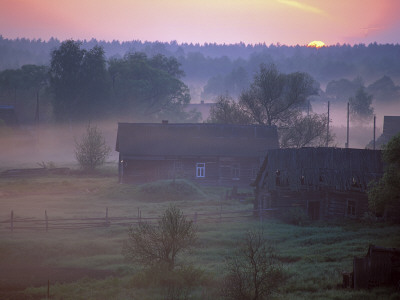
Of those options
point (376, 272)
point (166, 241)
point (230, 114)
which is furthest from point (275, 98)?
point (376, 272)

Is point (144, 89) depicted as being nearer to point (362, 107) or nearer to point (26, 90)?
point (26, 90)

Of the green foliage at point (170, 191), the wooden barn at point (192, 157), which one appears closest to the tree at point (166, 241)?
the green foliage at point (170, 191)

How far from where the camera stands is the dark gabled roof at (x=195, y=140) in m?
47.4

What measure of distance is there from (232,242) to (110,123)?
65.0 m

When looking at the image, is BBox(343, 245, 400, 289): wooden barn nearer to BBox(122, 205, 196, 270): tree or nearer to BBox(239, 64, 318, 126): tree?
BBox(122, 205, 196, 270): tree

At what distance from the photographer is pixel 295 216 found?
28906mm

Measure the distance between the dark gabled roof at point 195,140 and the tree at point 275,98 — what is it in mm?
8330

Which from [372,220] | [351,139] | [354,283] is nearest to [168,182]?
[372,220]

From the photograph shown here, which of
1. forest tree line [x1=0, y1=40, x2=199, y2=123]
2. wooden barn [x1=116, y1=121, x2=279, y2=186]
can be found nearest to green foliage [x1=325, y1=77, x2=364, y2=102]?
forest tree line [x1=0, y1=40, x2=199, y2=123]

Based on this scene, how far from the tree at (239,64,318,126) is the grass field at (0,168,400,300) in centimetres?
2434

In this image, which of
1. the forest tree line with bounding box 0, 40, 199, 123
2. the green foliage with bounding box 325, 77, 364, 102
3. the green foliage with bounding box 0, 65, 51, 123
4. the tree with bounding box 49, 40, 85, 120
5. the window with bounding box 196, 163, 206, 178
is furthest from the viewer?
the green foliage with bounding box 325, 77, 364, 102

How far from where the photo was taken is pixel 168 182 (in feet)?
131

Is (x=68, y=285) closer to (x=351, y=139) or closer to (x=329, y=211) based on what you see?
(x=329, y=211)

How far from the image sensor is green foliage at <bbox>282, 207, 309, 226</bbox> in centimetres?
2877
